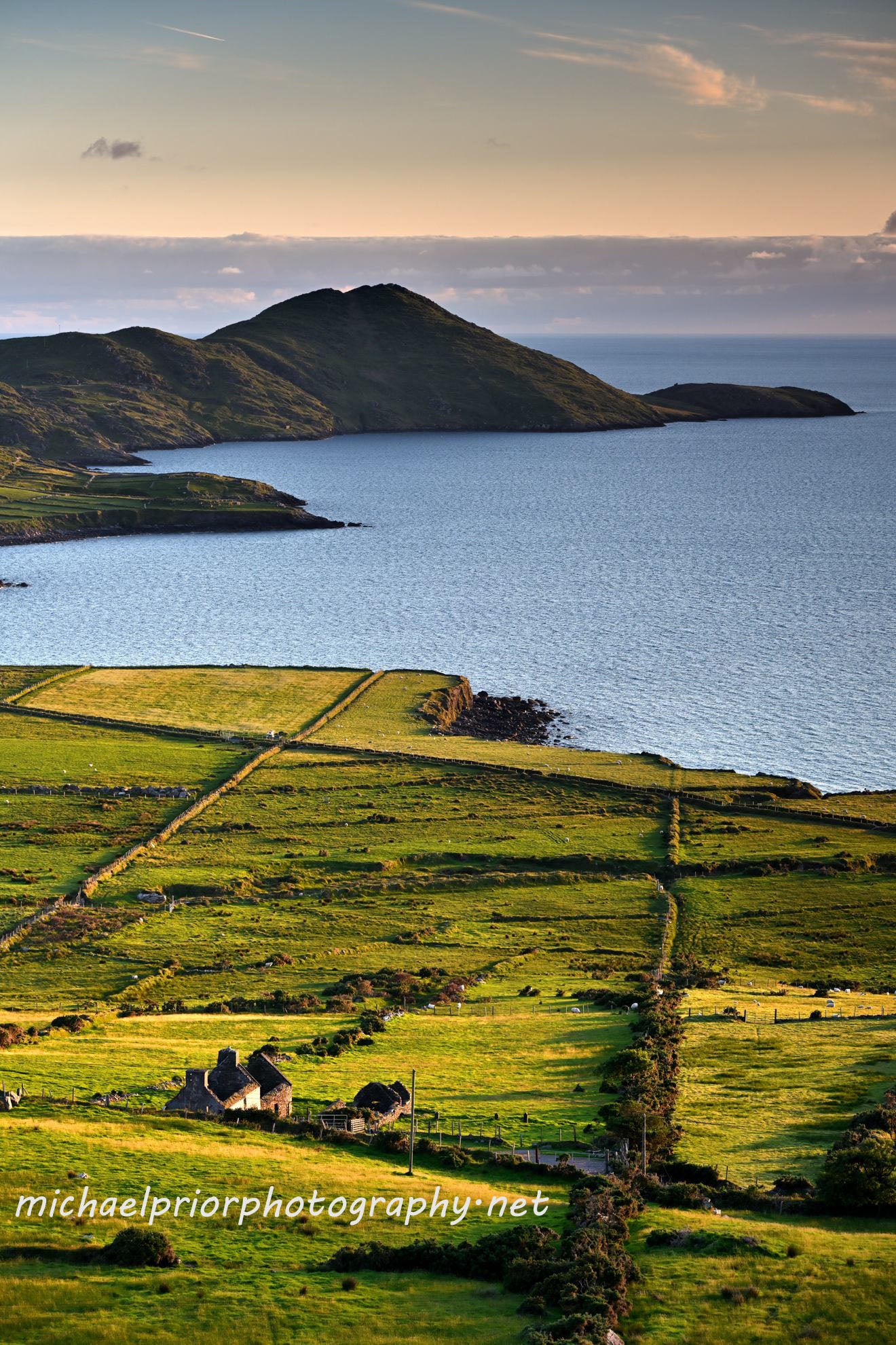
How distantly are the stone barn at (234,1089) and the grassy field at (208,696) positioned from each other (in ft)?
241

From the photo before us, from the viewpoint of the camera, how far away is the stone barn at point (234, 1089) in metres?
47.9

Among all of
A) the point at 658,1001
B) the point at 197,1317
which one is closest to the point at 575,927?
the point at 658,1001

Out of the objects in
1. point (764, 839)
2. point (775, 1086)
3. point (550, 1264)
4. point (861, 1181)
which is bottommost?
point (775, 1086)

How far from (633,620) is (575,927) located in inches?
4485

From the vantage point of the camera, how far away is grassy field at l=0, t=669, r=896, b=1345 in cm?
3509

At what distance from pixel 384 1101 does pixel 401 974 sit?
20906mm

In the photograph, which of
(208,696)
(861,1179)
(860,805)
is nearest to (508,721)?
(208,696)

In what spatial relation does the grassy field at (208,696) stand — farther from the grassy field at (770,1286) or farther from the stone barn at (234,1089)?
the grassy field at (770,1286)

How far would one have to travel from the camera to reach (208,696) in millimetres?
137750

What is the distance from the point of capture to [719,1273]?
36.2 meters

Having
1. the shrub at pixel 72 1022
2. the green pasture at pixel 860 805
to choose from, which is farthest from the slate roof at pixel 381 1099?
the green pasture at pixel 860 805

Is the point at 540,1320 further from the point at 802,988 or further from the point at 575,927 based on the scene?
the point at 575,927

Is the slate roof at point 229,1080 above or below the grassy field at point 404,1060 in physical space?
above

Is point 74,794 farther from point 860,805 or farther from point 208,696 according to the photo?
point 860,805
